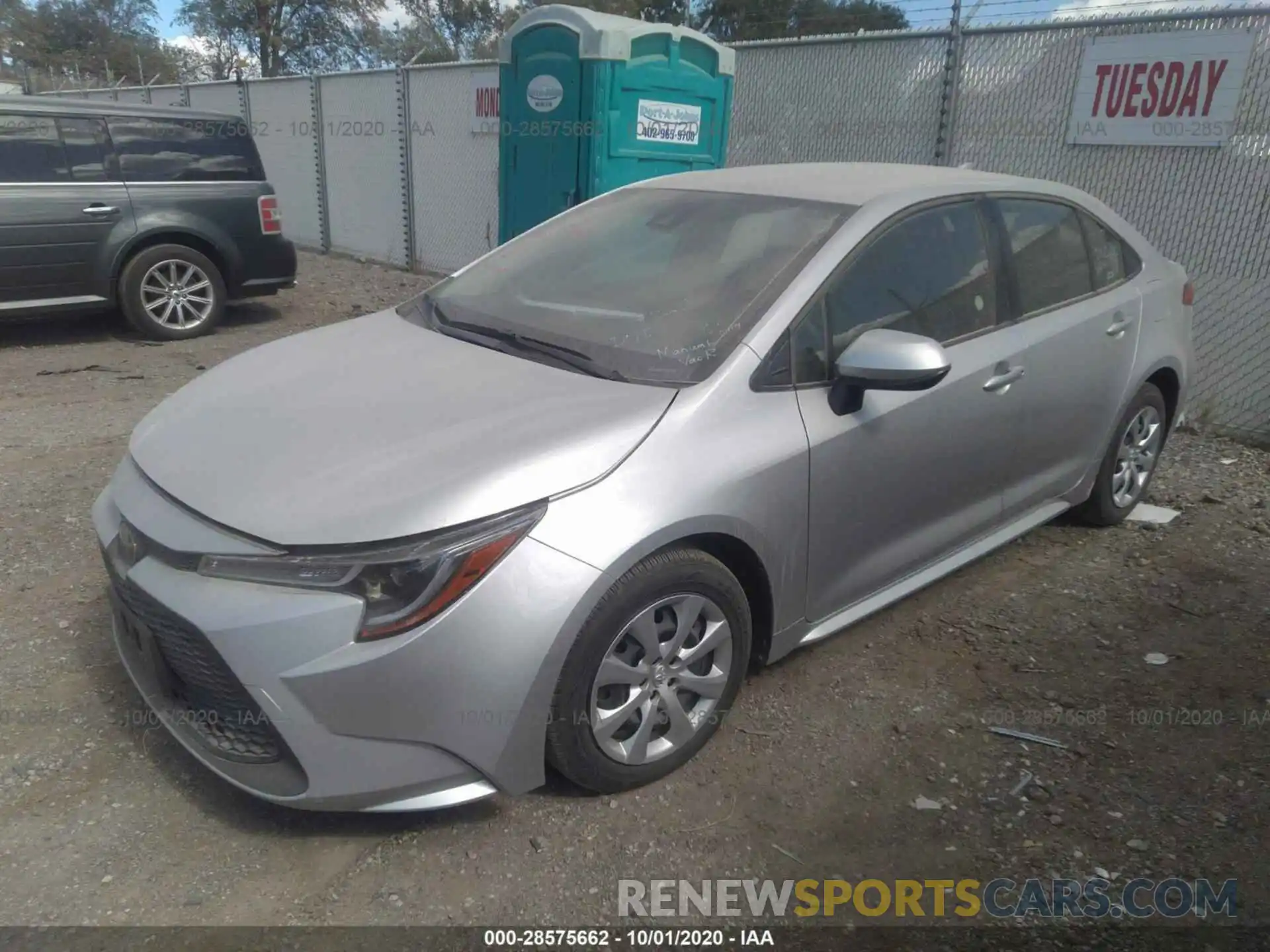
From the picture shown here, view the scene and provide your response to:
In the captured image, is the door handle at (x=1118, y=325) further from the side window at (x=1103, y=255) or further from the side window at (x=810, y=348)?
the side window at (x=810, y=348)

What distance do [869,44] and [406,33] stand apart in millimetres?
34636

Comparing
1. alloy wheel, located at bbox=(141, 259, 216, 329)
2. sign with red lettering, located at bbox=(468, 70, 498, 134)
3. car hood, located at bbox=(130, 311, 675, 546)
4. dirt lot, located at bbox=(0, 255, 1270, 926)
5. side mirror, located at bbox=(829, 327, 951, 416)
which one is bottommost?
dirt lot, located at bbox=(0, 255, 1270, 926)

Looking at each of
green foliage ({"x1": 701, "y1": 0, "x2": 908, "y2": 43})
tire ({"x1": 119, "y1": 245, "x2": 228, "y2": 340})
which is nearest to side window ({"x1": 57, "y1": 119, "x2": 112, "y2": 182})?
tire ({"x1": 119, "y1": 245, "x2": 228, "y2": 340})

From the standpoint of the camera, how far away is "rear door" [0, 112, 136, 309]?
7133mm

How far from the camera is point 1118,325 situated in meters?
4.17

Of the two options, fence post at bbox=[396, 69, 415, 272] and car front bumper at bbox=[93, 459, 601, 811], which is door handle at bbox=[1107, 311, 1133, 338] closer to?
car front bumper at bbox=[93, 459, 601, 811]

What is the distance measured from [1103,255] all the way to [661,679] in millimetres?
2943

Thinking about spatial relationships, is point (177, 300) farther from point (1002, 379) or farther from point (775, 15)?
point (775, 15)

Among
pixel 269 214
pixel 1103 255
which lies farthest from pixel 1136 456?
pixel 269 214

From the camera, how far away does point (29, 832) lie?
2602 mm

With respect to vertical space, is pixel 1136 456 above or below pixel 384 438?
below

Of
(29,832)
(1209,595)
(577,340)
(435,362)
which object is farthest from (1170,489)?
(29,832)

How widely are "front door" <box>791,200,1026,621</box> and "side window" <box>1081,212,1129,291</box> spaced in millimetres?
827

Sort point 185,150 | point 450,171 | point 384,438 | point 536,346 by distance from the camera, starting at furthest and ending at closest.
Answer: point 450,171, point 185,150, point 536,346, point 384,438
